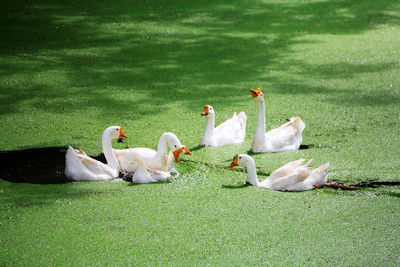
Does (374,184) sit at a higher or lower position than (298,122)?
lower

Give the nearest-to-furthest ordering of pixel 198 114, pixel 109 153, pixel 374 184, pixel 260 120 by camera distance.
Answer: pixel 374 184 → pixel 109 153 → pixel 260 120 → pixel 198 114

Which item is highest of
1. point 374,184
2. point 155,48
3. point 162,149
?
point 155,48

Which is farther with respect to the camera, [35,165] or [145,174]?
[35,165]

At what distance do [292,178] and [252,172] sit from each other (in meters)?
0.29

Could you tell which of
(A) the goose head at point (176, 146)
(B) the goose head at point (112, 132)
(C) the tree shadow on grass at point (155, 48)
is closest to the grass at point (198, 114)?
(C) the tree shadow on grass at point (155, 48)

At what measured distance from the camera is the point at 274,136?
4609 mm

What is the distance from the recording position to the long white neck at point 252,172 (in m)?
3.83

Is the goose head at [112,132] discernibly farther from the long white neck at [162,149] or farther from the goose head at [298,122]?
the goose head at [298,122]

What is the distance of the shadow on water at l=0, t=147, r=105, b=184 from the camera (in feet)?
13.0

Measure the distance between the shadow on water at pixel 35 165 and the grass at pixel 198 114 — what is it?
126 millimetres

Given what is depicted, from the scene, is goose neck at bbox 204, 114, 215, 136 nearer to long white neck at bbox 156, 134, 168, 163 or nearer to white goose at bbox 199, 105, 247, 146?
white goose at bbox 199, 105, 247, 146

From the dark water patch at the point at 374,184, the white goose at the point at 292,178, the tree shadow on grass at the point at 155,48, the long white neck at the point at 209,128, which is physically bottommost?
the dark water patch at the point at 374,184

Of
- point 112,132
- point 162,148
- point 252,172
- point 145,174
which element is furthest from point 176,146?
point 252,172

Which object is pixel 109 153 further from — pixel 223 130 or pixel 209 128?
pixel 223 130
